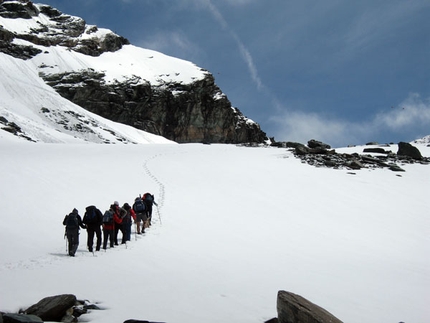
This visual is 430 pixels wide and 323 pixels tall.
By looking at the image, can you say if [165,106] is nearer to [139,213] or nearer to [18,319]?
[139,213]

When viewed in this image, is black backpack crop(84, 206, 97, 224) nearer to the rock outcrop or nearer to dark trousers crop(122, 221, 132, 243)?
dark trousers crop(122, 221, 132, 243)

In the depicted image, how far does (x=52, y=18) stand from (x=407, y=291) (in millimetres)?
130842

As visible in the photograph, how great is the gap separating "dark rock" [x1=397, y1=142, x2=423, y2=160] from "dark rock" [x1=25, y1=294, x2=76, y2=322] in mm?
32772

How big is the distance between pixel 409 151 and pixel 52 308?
3372 centimetres

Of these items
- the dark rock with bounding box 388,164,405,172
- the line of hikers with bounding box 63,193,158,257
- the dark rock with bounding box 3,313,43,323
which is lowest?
the dark rock with bounding box 3,313,43,323

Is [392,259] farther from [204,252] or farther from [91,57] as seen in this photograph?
[91,57]

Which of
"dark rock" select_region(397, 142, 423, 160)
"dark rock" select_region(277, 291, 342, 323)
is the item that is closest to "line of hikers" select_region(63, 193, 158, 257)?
"dark rock" select_region(277, 291, 342, 323)

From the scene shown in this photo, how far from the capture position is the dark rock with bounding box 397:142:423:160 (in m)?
32.3

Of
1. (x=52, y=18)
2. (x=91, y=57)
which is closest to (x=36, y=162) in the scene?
(x=91, y=57)

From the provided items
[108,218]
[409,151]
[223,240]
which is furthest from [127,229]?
[409,151]

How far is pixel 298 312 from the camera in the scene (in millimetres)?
5164

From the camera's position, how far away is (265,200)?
64.7ft

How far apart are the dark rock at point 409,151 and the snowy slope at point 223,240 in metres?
3.90

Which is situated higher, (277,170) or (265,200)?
(277,170)
